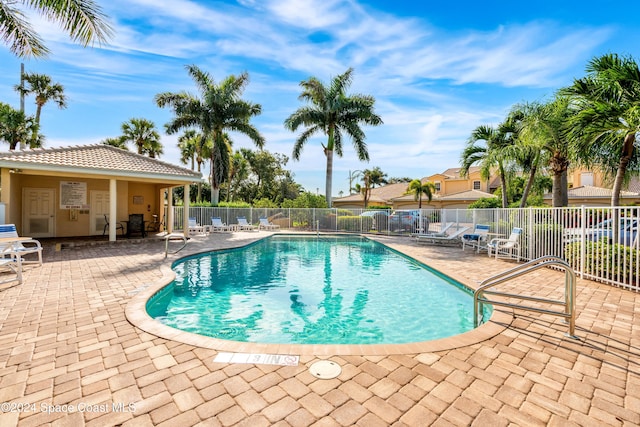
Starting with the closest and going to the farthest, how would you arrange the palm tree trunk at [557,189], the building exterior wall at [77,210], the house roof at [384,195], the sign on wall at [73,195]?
the palm tree trunk at [557,189] < the building exterior wall at [77,210] < the sign on wall at [73,195] < the house roof at [384,195]

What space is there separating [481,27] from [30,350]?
41.2ft

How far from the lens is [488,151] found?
50.2ft

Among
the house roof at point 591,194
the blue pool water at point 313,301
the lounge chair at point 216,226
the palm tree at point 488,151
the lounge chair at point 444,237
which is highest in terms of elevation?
the palm tree at point 488,151

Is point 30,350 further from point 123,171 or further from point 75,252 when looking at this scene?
point 123,171

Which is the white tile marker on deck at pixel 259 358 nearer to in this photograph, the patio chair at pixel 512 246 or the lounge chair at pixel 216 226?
the patio chair at pixel 512 246

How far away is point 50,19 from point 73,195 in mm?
8405

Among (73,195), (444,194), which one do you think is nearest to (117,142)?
(73,195)

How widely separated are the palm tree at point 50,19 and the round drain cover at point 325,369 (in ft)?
35.8

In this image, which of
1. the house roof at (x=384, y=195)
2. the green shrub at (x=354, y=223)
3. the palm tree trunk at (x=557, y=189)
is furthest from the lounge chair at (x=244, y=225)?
the house roof at (x=384, y=195)

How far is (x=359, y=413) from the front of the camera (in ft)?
7.61

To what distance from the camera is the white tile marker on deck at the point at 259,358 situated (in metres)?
3.07

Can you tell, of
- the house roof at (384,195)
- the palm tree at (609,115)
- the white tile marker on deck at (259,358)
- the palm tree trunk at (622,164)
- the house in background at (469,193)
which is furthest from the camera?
the house roof at (384,195)

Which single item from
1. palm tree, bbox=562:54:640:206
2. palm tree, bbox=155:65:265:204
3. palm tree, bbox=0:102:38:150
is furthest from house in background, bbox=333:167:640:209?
palm tree, bbox=0:102:38:150

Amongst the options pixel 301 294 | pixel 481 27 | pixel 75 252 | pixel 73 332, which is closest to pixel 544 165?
pixel 481 27
